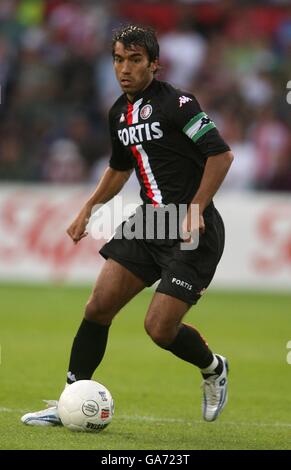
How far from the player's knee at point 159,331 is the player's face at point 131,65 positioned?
55.8 inches

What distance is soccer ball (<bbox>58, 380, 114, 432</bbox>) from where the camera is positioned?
6.08 m

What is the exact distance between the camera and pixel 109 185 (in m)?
6.94

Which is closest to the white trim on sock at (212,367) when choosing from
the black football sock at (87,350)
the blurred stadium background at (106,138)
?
the black football sock at (87,350)

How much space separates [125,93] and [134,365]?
343cm

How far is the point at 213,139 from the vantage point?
6266 mm

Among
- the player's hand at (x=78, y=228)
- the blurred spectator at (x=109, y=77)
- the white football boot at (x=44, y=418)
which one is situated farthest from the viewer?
the blurred spectator at (x=109, y=77)

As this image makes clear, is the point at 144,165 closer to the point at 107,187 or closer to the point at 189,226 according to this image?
the point at 107,187

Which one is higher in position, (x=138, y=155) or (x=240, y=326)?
(x=138, y=155)

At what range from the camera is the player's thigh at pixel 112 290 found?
6.42 meters

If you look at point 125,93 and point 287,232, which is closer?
point 125,93

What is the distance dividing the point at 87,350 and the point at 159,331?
1.60ft

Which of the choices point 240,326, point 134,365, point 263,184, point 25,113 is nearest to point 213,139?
point 134,365

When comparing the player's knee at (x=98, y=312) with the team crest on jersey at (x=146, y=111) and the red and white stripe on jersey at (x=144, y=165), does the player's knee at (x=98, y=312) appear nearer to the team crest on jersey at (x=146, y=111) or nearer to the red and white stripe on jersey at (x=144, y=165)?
the red and white stripe on jersey at (x=144, y=165)

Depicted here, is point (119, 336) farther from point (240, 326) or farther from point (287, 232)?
point (287, 232)
